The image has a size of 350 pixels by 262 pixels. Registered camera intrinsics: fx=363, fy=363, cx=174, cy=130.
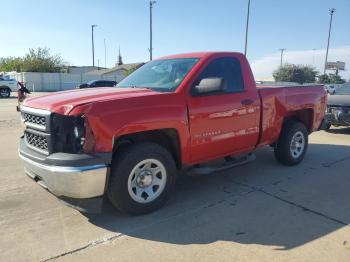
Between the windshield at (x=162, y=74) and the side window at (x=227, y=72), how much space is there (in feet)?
0.79

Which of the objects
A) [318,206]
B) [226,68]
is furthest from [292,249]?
[226,68]

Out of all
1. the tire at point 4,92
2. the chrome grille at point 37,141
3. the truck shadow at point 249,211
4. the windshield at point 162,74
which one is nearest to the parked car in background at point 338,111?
the truck shadow at point 249,211

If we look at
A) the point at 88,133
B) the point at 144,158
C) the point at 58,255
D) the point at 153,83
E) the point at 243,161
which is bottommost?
the point at 58,255

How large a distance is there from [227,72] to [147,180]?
2031mm

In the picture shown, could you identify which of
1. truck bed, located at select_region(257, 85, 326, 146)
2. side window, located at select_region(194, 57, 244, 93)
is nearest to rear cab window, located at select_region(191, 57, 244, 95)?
side window, located at select_region(194, 57, 244, 93)

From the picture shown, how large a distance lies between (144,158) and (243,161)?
1.95 metres

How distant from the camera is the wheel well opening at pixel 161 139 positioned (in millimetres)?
4164

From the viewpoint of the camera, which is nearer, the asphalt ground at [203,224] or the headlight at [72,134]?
the asphalt ground at [203,224]

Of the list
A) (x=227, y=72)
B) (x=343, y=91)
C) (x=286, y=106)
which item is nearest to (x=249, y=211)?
(x=227, y=72)

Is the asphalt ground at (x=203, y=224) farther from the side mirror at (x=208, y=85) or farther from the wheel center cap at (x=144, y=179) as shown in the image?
the side mirror at (x=208, y=85)

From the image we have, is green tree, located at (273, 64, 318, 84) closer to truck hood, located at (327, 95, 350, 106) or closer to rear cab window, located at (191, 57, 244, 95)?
truck hood, located at (327, 95, 350, 106)

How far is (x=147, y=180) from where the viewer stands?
429 centimetres

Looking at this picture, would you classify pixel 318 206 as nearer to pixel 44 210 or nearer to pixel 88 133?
pixel 88 133

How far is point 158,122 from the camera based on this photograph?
4148 millimetres
